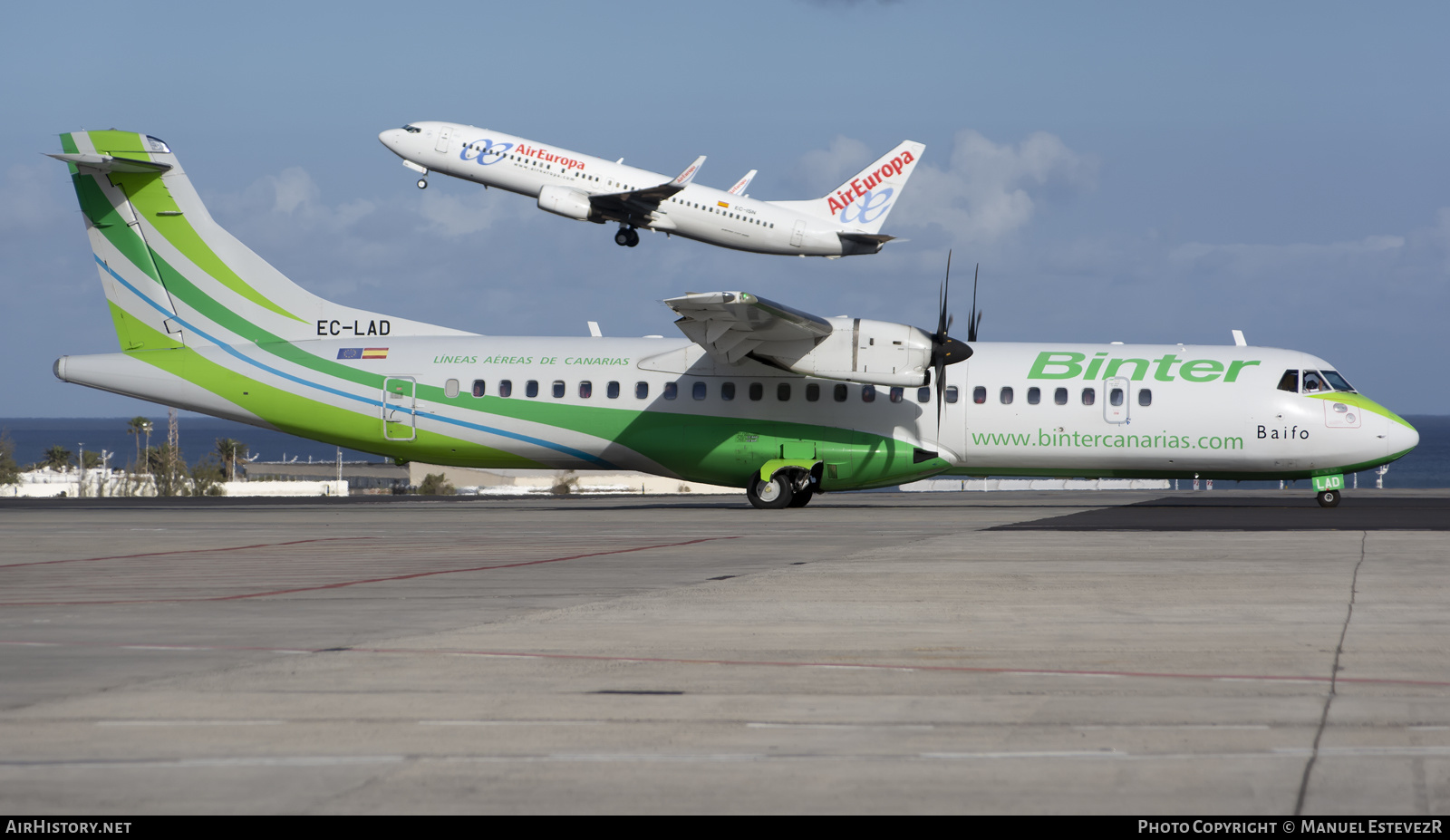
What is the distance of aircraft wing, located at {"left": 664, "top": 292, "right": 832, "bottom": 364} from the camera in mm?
23984

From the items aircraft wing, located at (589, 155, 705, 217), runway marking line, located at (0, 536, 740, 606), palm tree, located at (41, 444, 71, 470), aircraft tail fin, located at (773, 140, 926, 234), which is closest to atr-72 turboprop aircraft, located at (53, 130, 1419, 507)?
runway marking line, located at (0, 536, 740, 606)

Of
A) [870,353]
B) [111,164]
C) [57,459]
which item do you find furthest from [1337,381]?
[57,459]

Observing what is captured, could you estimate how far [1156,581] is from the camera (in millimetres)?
12945

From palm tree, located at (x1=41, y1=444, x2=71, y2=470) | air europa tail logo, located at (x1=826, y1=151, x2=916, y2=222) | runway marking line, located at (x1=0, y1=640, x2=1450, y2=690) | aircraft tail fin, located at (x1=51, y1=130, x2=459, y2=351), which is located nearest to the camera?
runway marking line, located at (x1=0, y1=640, x2=1450, y2=690)

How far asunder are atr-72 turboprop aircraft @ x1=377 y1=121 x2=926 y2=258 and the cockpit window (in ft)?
57.9

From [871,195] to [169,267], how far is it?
83.3 ft

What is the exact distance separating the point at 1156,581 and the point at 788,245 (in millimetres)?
29400

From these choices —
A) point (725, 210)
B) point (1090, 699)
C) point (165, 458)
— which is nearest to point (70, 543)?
point (1090, 699)

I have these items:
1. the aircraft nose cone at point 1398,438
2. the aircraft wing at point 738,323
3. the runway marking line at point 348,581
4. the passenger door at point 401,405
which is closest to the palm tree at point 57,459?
the passenger door at point 401,405

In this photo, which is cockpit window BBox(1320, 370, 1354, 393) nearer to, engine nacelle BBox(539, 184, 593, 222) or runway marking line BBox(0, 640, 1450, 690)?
runway marking line BBox(0, 640, 1450, 690)

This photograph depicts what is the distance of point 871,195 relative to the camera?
45.4 metres

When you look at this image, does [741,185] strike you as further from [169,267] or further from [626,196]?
[169,267]

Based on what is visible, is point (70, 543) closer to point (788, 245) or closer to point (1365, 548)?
point (1365, 548)

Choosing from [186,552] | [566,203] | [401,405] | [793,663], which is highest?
[566,203]
